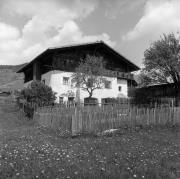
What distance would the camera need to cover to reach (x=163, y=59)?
19.8 meters

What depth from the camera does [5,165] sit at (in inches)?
229

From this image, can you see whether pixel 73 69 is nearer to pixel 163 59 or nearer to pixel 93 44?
pixel 93 44

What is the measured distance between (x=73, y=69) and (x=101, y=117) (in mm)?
18156

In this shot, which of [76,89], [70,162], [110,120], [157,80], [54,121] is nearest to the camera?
[70,162]

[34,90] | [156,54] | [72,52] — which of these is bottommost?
[34,90]

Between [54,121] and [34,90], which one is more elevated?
[34,90]

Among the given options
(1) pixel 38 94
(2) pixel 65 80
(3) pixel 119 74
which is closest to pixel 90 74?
(2) pixel 65 80

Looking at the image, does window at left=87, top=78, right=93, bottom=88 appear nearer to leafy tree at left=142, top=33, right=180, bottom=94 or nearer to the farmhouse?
the farmhouse

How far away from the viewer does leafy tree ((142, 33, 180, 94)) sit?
1973 cm

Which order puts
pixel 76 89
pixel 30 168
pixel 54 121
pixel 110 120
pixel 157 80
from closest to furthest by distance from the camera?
pixel 30 168
pixel 110 120
pixel 54 121
pixel 157 80
pixel 76 89

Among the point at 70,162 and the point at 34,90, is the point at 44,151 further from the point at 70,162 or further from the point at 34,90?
the point at 34,90

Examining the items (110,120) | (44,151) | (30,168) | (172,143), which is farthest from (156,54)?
(30,168)

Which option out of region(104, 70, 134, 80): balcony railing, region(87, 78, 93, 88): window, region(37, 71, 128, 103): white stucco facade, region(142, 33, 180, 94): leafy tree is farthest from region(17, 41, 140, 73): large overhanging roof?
region(142, 33, 180, 94): leafy tree

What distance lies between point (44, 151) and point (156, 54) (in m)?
15.3
